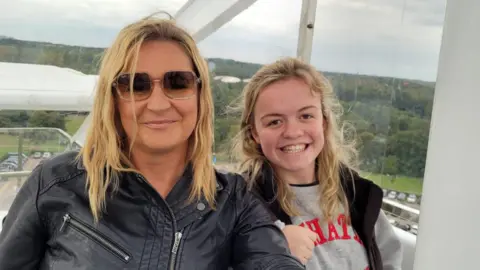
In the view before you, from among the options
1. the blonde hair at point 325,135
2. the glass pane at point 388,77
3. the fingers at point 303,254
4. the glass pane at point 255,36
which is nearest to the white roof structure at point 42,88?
the glass pane at point 255,36

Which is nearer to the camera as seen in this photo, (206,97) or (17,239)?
(17,239)

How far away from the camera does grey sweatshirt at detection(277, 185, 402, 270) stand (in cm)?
152

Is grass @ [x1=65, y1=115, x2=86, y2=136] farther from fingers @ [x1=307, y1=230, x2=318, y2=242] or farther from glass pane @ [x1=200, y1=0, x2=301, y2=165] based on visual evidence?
fingers @ [x1=307, y1=230, x2=318, y2=242]

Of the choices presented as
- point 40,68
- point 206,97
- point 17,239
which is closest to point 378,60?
point 206,97

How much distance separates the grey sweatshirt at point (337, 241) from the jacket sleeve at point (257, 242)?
27cm

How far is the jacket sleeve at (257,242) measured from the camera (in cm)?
120

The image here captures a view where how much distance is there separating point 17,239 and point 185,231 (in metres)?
0.41

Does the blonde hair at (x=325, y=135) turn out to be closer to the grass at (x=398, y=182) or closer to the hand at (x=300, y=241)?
the hand at (x=300, y=241)

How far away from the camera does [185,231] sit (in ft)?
3.91

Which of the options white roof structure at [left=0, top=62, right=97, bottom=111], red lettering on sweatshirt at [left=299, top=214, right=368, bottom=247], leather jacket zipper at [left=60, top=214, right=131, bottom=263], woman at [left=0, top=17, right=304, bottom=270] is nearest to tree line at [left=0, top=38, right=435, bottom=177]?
white roof structure at [left=0, top=62, right=97, bottom=111]

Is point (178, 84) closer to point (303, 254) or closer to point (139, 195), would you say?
point (139, 195)

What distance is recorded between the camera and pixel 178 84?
1.20 metres

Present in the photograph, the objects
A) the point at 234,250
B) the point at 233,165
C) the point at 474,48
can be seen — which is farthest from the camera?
the point at 233,165

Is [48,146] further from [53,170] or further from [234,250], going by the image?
[234,250]
